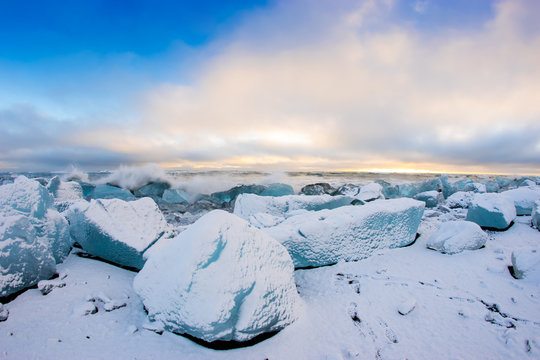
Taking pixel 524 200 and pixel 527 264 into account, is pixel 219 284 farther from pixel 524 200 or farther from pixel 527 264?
pixel 524 200

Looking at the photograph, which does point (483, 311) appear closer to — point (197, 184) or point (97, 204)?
point (97, 204)

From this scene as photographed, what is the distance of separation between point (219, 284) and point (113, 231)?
3.12 metres

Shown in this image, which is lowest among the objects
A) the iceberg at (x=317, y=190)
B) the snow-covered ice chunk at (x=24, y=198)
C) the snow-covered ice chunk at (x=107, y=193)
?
the snow-covered ice chunk at (x=107, y=193)

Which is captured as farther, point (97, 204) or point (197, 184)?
point (197, 184)

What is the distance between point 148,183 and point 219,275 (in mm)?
19732

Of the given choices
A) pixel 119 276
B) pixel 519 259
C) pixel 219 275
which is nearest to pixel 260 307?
pixel 219 275

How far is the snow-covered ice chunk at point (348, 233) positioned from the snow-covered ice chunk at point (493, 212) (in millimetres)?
2232

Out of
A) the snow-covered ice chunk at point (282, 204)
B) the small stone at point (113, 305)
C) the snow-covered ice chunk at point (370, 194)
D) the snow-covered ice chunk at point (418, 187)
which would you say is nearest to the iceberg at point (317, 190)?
the snow-covered ice chunk at point (370, 194)

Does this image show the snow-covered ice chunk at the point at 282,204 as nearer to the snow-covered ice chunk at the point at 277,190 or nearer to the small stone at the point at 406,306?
the small stone at the point at 406,306

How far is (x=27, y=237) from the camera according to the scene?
12.8 ft

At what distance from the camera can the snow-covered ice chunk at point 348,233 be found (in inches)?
207

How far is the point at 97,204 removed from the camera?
17.2 feet

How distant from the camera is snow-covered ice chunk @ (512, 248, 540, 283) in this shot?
13.4 feet

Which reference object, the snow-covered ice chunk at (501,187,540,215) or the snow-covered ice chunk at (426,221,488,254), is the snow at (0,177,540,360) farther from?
the snow-covered ice chunk at (501,187,540,215)
